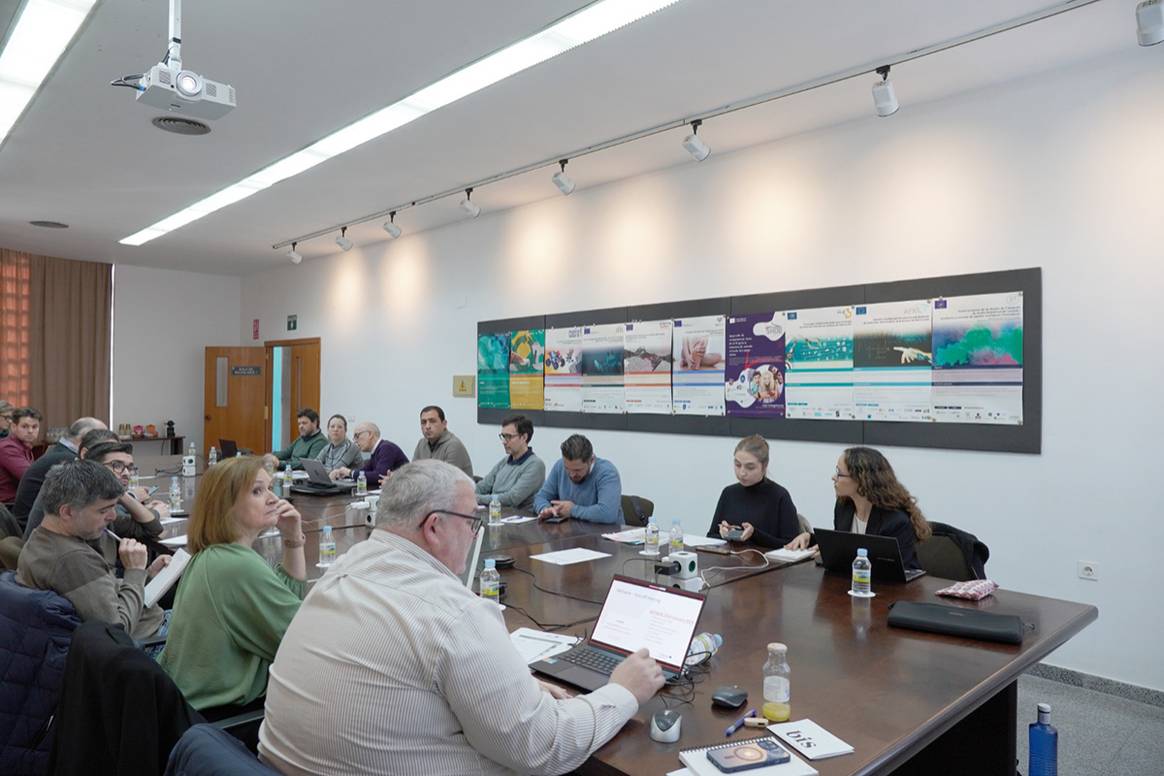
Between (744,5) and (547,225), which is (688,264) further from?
(744,5)

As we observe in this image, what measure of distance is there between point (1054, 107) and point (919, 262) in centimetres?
101

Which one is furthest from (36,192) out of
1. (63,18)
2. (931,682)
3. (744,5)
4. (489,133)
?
(931,682)

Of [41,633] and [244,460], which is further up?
[244,460]

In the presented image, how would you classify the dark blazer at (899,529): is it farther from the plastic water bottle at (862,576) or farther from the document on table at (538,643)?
the document on table at (538,643)

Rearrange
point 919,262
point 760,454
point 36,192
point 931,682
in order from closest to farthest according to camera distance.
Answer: point 931,682 < point 760,454 < point 919,262 < point 36,192

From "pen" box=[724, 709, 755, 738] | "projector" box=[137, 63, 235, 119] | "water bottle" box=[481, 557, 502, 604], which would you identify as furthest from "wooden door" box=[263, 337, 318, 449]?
"pen" box=[724, 709, 755, 738]

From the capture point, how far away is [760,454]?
384cm

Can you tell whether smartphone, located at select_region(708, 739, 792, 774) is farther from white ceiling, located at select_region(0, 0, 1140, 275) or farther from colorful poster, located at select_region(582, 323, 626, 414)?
colorful poster, located at select_region(582, 323, 626, 414)

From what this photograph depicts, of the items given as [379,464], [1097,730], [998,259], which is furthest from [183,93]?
[1097,730]

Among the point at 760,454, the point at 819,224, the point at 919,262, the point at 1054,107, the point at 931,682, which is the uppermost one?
the point at 1054,107

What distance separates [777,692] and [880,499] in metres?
1.65

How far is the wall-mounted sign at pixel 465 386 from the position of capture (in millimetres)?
7195

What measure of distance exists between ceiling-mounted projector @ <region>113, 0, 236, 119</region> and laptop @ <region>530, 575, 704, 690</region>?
2.45 m

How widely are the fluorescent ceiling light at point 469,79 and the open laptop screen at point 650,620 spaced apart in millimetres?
2553
